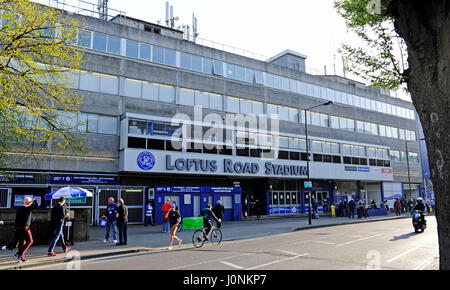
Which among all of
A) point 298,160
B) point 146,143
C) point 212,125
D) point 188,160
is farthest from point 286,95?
point 146,143

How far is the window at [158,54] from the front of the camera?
2810cm

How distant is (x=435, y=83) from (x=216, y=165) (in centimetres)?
2293

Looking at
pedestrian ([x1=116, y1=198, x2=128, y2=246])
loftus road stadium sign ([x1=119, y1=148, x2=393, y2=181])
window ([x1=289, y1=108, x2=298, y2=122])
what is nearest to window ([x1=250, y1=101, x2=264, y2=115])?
window ([x1=289, y1=108, x2=298, y2=122])

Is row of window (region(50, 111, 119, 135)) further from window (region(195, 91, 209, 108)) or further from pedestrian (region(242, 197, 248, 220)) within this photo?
pedestrian (region(242, 197, 248, 220))

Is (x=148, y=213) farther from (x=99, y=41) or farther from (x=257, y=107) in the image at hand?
(x=257, y=107)

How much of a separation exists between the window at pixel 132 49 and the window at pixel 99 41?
191 cm

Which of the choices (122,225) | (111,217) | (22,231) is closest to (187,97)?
(111,217)

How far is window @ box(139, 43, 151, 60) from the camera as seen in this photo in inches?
1084

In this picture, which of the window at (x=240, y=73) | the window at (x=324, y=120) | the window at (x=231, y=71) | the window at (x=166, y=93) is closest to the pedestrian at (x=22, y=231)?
the window at (x=166, y=93)

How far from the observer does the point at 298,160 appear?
34.3 meters

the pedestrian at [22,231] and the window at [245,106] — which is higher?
the window at [245,106]

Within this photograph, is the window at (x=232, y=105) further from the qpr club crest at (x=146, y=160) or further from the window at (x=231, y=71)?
the qpr club crest at (x=146, y=160)

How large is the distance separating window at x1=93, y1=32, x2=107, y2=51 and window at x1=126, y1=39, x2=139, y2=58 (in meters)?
1.91
